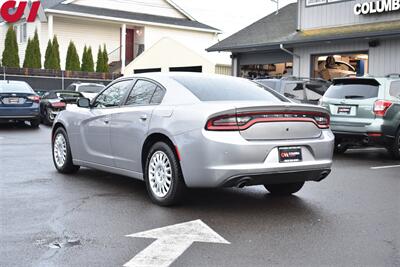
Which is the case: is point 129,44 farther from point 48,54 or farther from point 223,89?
point 223,89

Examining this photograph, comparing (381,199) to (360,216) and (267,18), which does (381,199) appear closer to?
(360,216)

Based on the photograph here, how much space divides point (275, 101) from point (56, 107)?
13810 millimetres

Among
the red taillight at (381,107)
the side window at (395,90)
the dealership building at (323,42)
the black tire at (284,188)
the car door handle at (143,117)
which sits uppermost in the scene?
the dealership building at (323,42)

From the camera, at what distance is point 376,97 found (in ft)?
35.8

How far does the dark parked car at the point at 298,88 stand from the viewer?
12.9 meters

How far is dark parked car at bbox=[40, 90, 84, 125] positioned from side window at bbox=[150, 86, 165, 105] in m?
12.6

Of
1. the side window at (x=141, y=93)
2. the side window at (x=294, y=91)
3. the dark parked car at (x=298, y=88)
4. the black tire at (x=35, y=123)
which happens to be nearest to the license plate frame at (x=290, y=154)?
the side window at (x=141, y=93)

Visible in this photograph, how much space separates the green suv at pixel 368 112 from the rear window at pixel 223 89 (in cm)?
439

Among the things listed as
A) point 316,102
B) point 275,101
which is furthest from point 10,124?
point 275,101

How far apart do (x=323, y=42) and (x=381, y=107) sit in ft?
Result: 26.2

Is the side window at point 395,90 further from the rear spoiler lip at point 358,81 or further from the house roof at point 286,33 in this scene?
the house roof at point 286,33

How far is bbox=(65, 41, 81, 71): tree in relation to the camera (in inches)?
1324

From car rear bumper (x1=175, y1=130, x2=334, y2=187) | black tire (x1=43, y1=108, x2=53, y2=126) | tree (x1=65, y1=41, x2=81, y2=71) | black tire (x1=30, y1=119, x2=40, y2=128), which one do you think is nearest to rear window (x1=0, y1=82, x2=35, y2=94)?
black tire (x1=30, y1=119, x2=40, y2=128)

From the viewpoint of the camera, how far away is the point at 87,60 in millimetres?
33875
